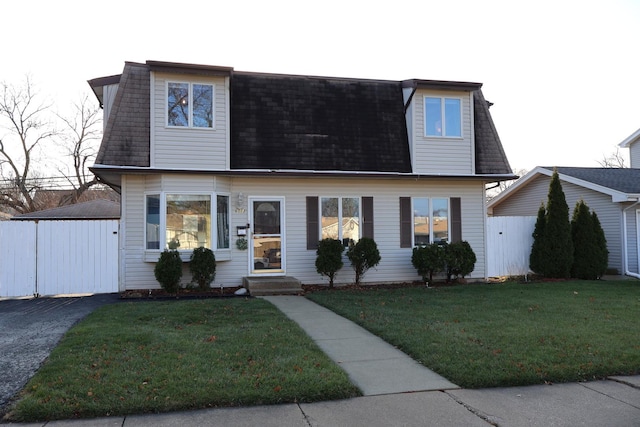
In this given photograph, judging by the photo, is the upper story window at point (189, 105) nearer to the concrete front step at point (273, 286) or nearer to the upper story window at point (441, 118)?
the concrete front step at point (273, 286)

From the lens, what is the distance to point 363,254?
12875mm

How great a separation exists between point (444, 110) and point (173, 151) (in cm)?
768

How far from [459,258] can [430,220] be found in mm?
1456

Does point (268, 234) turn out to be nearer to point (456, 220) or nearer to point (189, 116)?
point (189, 116)

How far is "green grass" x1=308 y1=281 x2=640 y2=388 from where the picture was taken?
18.4 ft

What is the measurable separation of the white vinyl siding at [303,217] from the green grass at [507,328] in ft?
5.27

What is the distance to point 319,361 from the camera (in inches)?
227

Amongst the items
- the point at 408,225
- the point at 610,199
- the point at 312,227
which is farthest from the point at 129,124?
the point at 610,199

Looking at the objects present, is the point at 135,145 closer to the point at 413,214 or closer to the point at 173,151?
the point at 173,151

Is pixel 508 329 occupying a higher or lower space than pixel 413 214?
lower

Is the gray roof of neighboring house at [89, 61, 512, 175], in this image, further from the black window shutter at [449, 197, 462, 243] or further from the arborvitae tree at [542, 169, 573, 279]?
the arborvitae tree at [542, 169, 573, 279]

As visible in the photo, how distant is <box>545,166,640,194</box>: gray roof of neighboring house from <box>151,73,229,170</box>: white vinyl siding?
1123cm

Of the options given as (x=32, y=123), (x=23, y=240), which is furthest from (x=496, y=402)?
(x=32, y=123)

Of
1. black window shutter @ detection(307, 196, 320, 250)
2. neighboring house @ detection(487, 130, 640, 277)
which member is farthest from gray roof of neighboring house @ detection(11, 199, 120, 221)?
neighboring house @ detection(487, 130, 640, 277)
